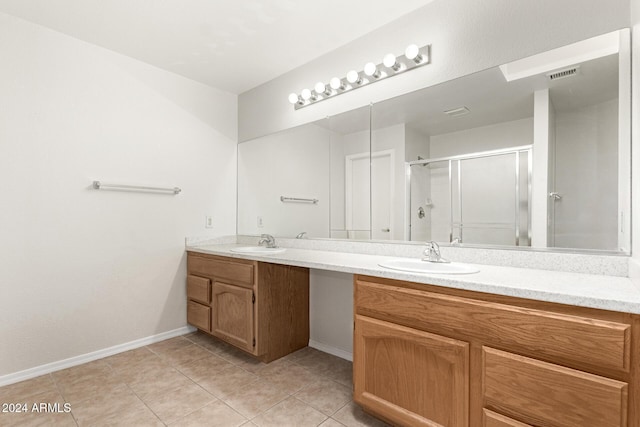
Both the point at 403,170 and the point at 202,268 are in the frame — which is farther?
the point at 202,268

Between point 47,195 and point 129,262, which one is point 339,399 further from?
point 47,195

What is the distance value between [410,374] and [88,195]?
2279 mm

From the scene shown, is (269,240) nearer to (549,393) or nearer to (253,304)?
(253,304)

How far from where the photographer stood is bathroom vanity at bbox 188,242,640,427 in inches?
35.3

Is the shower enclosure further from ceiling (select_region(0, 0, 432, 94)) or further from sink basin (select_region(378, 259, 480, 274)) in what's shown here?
ceiling (select_region(0, 0, 432, 94))

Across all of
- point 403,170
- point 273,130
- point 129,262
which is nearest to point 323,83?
point 273,130

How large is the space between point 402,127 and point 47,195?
89.3 inches

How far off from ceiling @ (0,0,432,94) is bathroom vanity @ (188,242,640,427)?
1.47 meters

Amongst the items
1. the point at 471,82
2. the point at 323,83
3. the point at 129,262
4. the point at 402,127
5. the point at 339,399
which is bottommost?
the point at 339,399

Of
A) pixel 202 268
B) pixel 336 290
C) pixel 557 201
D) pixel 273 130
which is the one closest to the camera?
pixel 557 201

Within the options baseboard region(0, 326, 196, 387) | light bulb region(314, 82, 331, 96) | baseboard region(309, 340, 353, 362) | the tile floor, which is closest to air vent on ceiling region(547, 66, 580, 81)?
light bulb region(314, 82, 331, 96)

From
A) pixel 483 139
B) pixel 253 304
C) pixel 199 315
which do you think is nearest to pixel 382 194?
pixel 483 139

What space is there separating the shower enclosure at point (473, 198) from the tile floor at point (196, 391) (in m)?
1.05

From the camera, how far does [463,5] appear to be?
1.68 metres
